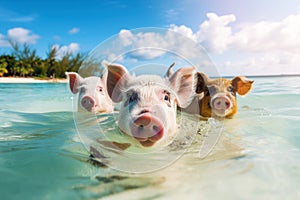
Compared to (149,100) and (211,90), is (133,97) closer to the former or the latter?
(149,100)

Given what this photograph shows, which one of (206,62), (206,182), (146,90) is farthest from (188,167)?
(206,62)

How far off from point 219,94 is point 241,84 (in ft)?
2.19

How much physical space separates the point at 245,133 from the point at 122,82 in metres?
1.70

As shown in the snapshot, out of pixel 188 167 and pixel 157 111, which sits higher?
pixel 157 111

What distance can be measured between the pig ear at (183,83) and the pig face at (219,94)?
1.16 meters

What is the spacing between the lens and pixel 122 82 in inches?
90.7

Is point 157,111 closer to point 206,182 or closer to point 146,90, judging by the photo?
point 146,90

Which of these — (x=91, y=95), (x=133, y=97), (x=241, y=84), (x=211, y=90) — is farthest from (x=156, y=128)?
(x=241, y=84)

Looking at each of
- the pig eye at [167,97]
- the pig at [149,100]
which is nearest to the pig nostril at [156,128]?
the pig at [149,100]

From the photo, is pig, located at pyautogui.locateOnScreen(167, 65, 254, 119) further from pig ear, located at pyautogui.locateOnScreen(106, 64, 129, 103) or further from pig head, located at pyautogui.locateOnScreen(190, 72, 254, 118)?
pig ear, located at pyautogui.locateOnScreen(106, 64, 129, 103)

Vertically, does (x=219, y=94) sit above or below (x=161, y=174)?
above

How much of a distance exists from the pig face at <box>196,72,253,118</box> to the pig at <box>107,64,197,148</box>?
127 centimetres

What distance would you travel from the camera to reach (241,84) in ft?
13.6

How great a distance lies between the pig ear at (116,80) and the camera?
2.23 metres
